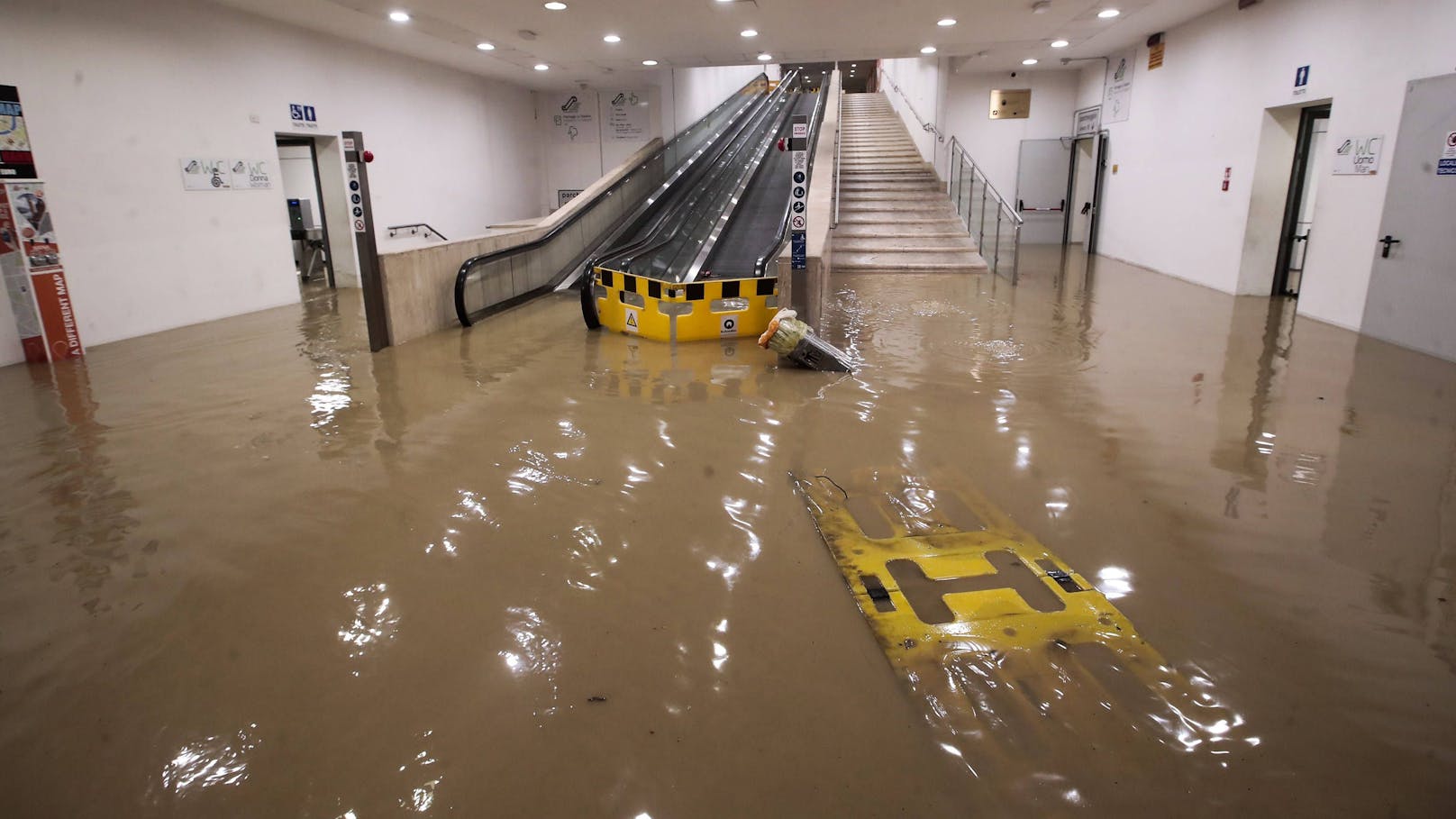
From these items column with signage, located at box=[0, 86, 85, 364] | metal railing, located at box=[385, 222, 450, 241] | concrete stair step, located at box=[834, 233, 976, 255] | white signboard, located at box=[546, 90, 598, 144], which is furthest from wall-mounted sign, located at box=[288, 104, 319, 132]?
concrete stair step, located at box=[834, 233, 976, 255]

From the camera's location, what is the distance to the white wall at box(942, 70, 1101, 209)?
47.0ft

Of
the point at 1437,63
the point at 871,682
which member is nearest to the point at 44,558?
the point at 871,682

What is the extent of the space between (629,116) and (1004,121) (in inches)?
281

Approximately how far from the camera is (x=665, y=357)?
6.39 m

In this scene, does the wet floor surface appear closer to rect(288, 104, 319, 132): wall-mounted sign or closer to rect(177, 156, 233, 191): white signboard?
rect(177, 156, 233, 191): white signboard

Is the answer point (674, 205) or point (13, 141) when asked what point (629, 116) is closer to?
point (674, 205)

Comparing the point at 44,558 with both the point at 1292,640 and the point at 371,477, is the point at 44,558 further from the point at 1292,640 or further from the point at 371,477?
the point at 1292,640

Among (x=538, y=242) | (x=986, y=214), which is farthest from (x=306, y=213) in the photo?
(x=986, y=214)

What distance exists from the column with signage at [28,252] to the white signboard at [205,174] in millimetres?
1565

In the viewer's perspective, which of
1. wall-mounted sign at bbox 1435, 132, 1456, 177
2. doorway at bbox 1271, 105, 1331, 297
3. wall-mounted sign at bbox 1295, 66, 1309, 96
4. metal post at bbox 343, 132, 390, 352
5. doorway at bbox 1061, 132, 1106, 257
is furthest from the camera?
doorway at bbox 1061, 132, 1106, 257

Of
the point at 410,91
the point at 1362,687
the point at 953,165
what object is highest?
the point at 410,91

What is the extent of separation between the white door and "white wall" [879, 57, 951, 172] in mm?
7519

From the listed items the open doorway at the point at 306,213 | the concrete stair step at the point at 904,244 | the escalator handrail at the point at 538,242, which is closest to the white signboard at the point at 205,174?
the open doorway at the point at 306,213

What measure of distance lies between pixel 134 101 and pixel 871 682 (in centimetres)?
889
